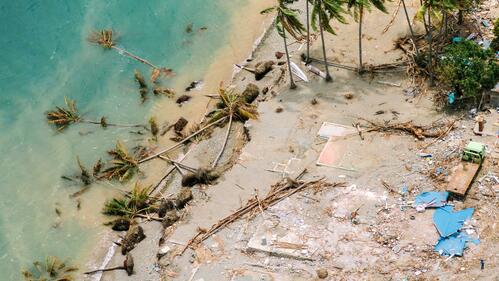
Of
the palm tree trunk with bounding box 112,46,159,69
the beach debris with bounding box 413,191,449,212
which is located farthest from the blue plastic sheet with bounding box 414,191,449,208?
the palm tree trunk with bounding box 112,46,159,69

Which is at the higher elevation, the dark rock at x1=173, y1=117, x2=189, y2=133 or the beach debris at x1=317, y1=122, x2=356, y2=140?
the beach debris at x1=317, y1=122, x2=356, y2=140

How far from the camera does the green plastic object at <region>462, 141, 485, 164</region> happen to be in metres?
24.5

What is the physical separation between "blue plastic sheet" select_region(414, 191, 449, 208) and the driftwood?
309 cm

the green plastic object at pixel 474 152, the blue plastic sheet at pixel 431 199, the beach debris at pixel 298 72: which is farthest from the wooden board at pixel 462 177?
the beach debris at pixel 298 72

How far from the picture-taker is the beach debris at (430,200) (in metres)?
23.8

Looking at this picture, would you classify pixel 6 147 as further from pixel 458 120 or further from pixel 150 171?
pixel 458 120

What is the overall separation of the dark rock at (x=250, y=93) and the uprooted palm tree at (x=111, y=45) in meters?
5.49

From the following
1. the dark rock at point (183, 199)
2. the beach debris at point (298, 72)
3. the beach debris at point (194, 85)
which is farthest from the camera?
the beach debris at point (194, 85)

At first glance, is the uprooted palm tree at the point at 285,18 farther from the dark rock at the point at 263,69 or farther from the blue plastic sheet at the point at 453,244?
the blue plastic sheet at the point at 453,244

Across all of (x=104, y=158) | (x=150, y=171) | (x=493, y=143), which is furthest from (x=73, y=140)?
(x=493, y=143)

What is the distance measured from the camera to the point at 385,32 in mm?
34094

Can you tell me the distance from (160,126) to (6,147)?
7812 millimetres

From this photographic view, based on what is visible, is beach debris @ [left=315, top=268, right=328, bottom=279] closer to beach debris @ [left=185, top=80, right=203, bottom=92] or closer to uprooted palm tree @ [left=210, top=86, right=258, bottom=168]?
uprooted palm tree @ [left=210, top=86, right=258, bottom=168]

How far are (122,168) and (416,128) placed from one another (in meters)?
12.9
